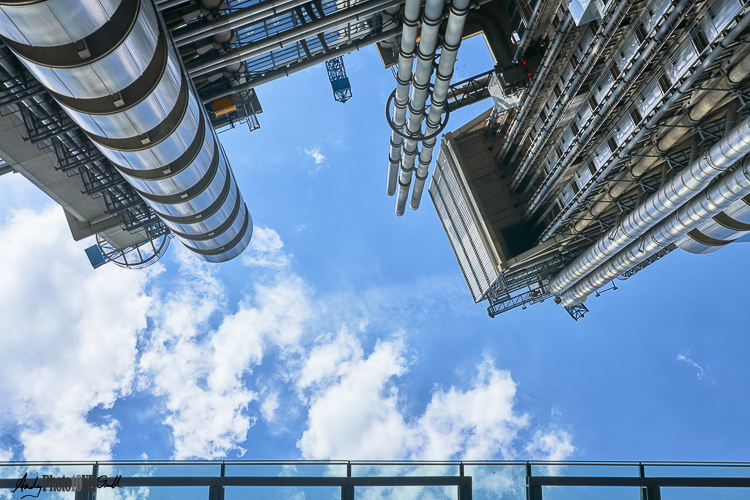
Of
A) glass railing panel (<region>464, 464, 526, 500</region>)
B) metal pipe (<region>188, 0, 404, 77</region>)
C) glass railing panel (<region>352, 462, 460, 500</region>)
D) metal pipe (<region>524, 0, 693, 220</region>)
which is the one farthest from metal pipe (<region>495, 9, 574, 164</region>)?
glass railing panel (<region>352, 462, 460, 500</region>)

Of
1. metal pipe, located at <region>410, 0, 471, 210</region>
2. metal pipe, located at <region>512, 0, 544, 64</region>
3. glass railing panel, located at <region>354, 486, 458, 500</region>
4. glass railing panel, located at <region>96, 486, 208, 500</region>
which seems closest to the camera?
glass railing panel, located at <region>96, 486, 208, 500</region>

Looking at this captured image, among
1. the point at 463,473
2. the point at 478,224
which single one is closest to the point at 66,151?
the point at 463,473

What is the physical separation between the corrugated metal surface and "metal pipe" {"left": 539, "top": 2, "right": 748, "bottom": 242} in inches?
372

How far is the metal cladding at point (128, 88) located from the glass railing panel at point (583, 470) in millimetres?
17899

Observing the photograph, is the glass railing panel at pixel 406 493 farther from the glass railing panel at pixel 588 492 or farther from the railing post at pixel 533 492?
the glass railing panel at pixel 588 492

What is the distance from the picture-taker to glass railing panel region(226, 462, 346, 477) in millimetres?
11297

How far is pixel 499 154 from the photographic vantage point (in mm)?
38375

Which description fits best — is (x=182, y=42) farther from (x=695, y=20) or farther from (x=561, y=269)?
(x=561, y=269)

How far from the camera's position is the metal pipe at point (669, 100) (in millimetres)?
15430

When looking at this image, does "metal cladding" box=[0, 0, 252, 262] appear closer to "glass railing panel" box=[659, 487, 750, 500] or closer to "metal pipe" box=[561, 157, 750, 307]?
"glass railing panel" box=[659, 487, 750, 500]

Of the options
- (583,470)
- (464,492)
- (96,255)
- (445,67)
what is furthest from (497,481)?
(96,255)

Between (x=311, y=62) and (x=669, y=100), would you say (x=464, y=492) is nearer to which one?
(x=669, y=100)

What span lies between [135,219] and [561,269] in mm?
33507

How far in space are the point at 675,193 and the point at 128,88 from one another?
76.6 ft
